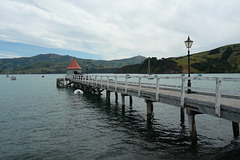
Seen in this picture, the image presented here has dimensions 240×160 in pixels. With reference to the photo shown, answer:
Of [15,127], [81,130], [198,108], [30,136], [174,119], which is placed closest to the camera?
[198,108]

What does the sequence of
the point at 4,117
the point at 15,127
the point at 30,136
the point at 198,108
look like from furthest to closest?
the point at 4,117
the point at 15,127
the point at 30,136
the point at 198,108

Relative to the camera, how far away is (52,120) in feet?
51.4

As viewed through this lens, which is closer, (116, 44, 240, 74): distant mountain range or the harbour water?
the harbour water

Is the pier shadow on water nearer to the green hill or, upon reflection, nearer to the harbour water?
the harbour water

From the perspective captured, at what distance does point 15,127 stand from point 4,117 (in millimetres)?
4443

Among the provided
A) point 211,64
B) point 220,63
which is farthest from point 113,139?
point 220,63

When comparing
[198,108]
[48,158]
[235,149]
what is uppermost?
[198,108]

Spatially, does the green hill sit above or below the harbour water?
above

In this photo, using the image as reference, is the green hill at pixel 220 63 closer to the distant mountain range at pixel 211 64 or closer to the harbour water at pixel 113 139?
the distant mountain range at pixel 211 64

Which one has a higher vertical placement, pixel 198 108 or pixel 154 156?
pixel 198 108

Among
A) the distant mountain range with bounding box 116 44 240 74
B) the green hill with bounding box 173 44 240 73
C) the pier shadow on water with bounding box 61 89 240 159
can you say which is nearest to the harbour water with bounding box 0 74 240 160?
the pier shadow on water with bounding box 61 89 240 159

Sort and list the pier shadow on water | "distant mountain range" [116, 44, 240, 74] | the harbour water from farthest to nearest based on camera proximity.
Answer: "distant mountain range" [116, 44, 240, 74]
the harbour water
the pier shadow on water

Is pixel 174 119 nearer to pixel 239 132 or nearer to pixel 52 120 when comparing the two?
pixel 239 132

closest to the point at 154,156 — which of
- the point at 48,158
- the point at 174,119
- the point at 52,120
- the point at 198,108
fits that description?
the point at 198,108
